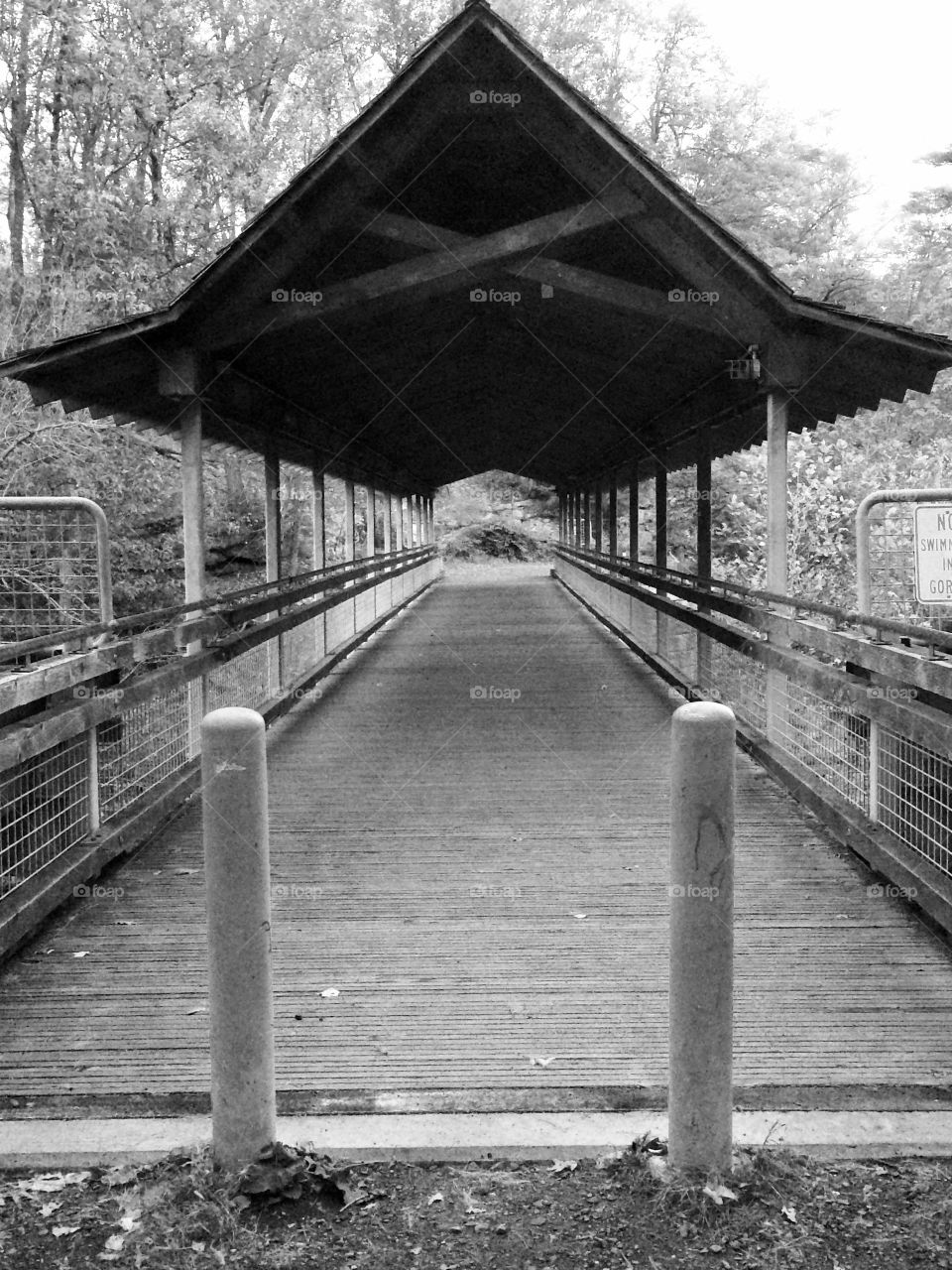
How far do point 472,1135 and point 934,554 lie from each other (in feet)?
8.60

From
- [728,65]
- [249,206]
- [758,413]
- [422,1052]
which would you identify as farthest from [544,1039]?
[728,65]

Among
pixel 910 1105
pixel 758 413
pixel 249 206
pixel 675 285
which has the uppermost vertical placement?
pixel 249 206

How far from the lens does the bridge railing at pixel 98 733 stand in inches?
170

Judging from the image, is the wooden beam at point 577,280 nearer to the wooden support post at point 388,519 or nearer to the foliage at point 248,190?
the foliage at point 248,190

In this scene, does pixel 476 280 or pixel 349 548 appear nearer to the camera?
pixel 476 280

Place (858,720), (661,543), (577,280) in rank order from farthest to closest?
(661,543) → (577,280) → (858,720)

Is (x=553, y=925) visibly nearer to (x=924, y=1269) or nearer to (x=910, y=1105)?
(x=910, y=1105)

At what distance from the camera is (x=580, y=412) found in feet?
50.4

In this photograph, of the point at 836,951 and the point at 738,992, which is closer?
the point at 738,992

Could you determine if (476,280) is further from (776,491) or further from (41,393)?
(41,393)

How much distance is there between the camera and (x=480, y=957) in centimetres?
407

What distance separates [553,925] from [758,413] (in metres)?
6.79

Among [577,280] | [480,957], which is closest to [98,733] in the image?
[480,957]

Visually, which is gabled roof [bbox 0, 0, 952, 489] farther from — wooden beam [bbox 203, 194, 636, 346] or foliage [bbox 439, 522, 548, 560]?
foliage [bbox 439, 522, 548, 560]
